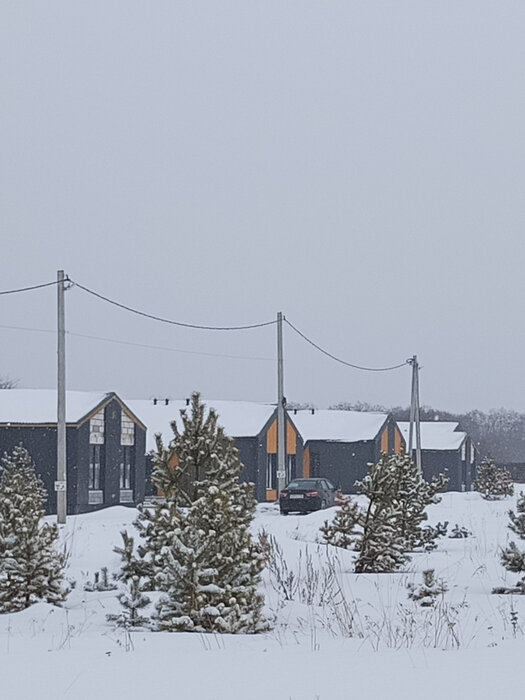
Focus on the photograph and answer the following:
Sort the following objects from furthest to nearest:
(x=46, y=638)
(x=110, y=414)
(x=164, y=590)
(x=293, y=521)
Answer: (x=110, y=414), (x=293, y=521), (x=164, y=590), (x=46, y=638)

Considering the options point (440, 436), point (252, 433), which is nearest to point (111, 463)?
point (252, 433)

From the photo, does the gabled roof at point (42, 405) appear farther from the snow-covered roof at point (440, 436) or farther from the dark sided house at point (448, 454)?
the snow-covered roof at point (440, 436)

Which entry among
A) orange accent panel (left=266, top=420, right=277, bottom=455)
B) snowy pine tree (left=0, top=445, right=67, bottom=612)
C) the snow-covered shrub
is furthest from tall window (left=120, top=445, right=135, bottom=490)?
snowy pine tree (left=0, top=445, right=67, bottom=612)

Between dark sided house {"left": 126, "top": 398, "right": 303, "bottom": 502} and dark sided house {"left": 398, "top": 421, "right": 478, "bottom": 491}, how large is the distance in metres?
17.7

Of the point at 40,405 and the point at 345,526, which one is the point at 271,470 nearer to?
the point at 40,405

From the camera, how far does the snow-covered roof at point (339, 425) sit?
5831 cm

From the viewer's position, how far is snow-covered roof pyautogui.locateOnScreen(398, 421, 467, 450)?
69625 millimetres

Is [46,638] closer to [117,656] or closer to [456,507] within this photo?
[117,656]

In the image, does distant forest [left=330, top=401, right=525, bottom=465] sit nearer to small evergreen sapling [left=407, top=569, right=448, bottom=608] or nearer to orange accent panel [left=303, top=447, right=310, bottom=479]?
orange accent panel [left=303, top=447, right=310, bottom=479]

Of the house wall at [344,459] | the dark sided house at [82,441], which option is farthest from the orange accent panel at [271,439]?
the dark sided house at [82,441]

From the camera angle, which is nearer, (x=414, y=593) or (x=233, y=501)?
(x=233, y=501)

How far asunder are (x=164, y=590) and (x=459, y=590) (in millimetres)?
4759

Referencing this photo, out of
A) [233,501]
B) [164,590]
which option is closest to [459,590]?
[233,501]

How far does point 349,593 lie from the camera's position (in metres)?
12.3
